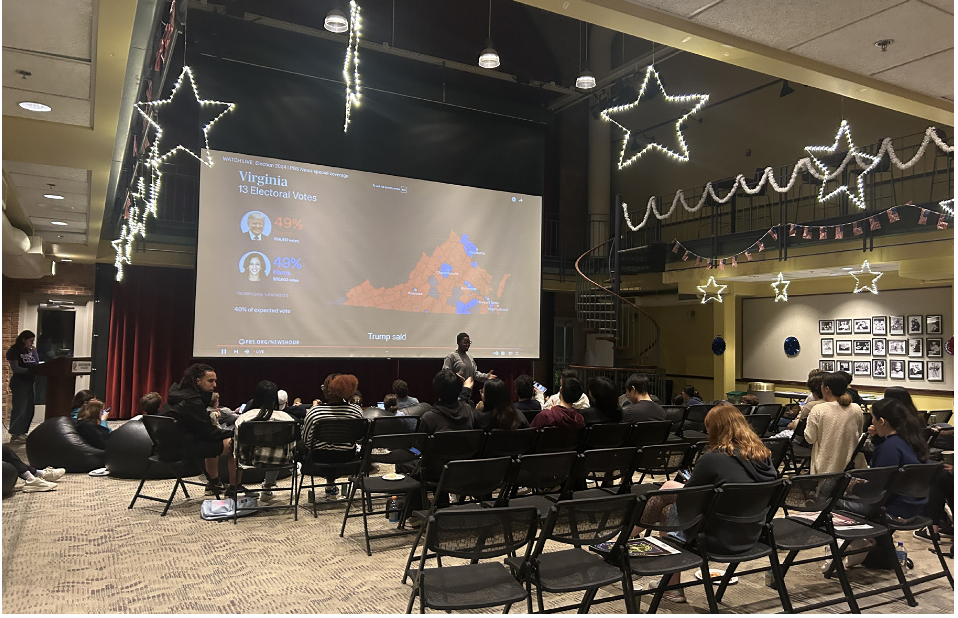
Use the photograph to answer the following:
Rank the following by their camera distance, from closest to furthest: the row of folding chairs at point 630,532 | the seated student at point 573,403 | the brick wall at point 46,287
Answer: the row of folding chairs at point 630,532, the seated student at point 573,403, the brick wall at point 46,287

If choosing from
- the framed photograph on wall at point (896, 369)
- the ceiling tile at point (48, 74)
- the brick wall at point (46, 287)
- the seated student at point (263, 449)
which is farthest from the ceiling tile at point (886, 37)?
the brick wall at point (46, 287)

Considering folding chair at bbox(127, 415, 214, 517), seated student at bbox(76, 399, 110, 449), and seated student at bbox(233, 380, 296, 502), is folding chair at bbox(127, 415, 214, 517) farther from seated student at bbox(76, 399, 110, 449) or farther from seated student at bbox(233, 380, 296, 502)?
seated student at bbox(76, 399, 110, 449)

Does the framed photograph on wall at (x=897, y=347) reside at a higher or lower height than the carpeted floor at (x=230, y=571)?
higher

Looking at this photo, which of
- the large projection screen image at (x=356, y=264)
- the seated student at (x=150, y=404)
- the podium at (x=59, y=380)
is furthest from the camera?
the large projection screen image at (x=356, y=264)

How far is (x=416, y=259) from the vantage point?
9.70m

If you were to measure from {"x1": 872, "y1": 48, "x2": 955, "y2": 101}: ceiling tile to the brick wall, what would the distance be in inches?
495

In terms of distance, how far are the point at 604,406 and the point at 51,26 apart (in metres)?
4.20

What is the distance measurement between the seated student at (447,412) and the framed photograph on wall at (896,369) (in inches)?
382

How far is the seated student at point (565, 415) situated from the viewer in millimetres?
4695

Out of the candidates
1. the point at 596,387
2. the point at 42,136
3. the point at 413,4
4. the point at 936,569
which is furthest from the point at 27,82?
the point at 413,4

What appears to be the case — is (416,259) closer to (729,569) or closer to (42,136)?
(42,136)

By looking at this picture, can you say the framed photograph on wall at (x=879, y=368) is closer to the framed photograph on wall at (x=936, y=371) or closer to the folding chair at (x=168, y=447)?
the framed photograph on wall at (x=936, y=371)

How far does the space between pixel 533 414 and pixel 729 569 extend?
2699 millimetres

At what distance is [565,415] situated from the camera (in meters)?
4.70
